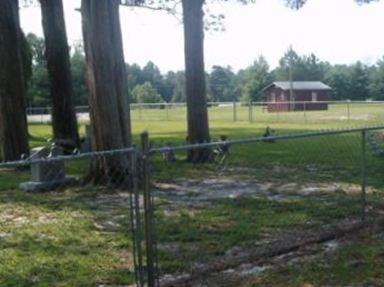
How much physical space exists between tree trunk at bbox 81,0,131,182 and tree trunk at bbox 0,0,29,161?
4.34m

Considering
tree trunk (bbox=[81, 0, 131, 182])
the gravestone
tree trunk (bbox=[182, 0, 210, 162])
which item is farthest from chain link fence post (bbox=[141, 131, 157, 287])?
tree trunk (bbox=[182, 0, 210, 162])

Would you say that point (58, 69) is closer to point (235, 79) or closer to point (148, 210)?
point (148, 210)

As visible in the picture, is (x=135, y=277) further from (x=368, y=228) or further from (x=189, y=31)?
(x=189, y=31)

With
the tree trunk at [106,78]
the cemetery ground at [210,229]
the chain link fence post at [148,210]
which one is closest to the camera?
the chain link fence post at [148,210]

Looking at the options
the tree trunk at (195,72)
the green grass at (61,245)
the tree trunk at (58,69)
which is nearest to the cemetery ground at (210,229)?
the green grass at (61,245)

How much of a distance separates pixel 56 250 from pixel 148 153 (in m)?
2.38

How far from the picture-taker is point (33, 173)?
12711mm

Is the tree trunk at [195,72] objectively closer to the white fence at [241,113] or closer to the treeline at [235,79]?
the white fence at [241,113]

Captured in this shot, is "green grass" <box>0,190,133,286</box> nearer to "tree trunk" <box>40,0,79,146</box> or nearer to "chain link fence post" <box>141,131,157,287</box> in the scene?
"chain link fence post" <box>141,131,157,287</box>

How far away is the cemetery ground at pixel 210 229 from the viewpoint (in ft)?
21.4

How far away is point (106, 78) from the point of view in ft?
A: 41.4

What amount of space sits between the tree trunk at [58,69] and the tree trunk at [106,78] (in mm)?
8782

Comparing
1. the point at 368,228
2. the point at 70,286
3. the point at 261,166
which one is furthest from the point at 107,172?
the point at 70,286

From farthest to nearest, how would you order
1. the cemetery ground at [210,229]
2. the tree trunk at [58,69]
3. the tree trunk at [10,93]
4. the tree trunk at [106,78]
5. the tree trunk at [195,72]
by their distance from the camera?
the tree trunk at [58,69], the tree trunk at [195,72], the tree trunk at [10,93], the tree trunk at [106,78], the cemetery ground at [210,229]
